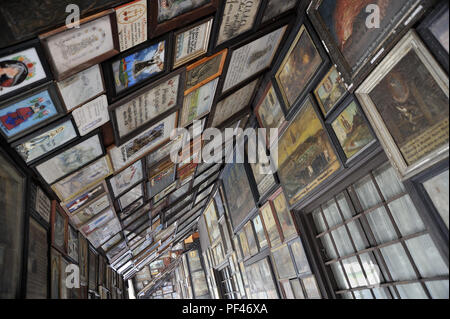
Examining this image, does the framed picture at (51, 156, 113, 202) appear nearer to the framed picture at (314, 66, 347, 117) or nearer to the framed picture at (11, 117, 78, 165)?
the framed picture at (11, 117, 78, 165)

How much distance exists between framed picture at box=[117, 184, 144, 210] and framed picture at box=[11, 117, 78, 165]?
2037 millimetres

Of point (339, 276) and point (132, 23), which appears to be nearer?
point (132, 23)

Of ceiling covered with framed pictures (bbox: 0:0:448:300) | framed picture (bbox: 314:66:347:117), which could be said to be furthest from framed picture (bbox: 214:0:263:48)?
framed picture (bbox: 314:66:347:117)

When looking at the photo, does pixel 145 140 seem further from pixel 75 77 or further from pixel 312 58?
pixel 312 58

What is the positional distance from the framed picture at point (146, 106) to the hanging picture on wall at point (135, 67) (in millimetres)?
104

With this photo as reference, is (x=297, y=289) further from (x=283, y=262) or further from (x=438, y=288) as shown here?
(x=438, y=288)

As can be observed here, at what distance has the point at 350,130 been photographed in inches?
101

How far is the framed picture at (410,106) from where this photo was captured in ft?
5.49

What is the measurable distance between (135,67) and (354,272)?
2742 mm

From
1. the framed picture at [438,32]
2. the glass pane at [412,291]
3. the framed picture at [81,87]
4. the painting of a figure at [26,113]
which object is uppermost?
the framed picture at [81,87]

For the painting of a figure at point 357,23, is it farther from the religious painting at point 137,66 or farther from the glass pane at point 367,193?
the religious painting at point 137,66

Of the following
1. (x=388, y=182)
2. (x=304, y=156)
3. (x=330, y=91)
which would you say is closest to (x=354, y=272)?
(x=388, y=182)

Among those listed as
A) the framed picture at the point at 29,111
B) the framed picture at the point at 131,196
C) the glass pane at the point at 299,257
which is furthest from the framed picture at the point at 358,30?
the framed picture at the point at 131,196
